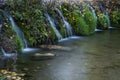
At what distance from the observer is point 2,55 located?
32.5 feet

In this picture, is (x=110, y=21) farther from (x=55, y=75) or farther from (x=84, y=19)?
(x=55, y=75)

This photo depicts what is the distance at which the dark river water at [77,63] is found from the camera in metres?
8.38

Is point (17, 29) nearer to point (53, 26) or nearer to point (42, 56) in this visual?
point (42, 56)

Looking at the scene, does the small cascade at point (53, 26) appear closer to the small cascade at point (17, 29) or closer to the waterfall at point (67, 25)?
the waterfall at point (67, 25)

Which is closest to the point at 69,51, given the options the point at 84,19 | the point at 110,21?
the point at 84,19

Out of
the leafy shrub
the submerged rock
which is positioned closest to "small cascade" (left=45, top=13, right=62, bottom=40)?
the leafy shrub

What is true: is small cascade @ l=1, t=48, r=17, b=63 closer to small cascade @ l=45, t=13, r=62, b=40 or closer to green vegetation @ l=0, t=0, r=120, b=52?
green vegetation @ l=0, t=0, r=120, b=52

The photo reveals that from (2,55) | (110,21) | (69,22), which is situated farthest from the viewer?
(110,21)

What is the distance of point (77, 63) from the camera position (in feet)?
32.0

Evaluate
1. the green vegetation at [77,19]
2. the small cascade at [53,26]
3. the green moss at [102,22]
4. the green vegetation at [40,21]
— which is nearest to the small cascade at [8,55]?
the green vegetation at [40,21]

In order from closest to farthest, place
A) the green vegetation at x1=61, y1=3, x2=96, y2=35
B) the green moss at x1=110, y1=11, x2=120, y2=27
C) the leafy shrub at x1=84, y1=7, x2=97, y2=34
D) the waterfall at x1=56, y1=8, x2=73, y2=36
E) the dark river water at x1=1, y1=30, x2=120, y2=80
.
Answer: the dark river water at x1=1, y1=30, x2=120, y2=80
the waterfall at x1=56, y1=8, x2=73, y2=36
the green vegetation at x1=61, y1=3, x2=96, y2=35
the leafy shrub at x1=84, y1=7, x2=97, y2=34
the green moss at x1=110, y1=11, x2=120, y2=27

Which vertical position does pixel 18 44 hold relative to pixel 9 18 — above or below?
below

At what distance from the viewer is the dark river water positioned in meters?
8.38

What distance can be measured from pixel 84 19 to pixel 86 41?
2.48m
